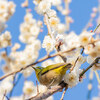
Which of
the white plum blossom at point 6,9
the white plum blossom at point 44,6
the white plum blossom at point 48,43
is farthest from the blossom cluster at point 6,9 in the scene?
the white plum blossom at point 48,43

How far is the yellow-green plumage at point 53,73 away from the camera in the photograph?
5.08 ft

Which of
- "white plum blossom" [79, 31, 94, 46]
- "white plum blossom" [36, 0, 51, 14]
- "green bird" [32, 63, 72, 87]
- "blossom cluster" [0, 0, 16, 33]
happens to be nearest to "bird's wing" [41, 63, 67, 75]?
"green bird" [32, 63, 72, 87]

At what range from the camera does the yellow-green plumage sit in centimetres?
155

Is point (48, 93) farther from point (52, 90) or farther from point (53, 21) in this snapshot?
point (53, 21)

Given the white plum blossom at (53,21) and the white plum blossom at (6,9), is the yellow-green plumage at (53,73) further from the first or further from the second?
the white plum blossom at (6,9)

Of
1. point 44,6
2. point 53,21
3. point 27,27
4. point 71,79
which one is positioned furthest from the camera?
point 27,27

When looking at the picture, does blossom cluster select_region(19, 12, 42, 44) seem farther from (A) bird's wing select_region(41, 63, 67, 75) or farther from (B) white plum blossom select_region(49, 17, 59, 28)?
(A) bird's wing select_region(41, 63, 67, 75)

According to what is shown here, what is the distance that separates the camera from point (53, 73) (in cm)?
159

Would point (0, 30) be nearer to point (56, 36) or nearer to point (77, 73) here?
point (56, 36)

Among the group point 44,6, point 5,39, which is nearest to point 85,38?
point 44,6

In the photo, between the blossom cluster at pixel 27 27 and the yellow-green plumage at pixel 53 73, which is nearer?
the yellow-green plumage at pixel 53 73

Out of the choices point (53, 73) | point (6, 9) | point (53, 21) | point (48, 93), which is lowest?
point (48, 93)

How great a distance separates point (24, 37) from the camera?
5.32 meters

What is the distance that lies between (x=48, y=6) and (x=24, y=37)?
9.62ft
